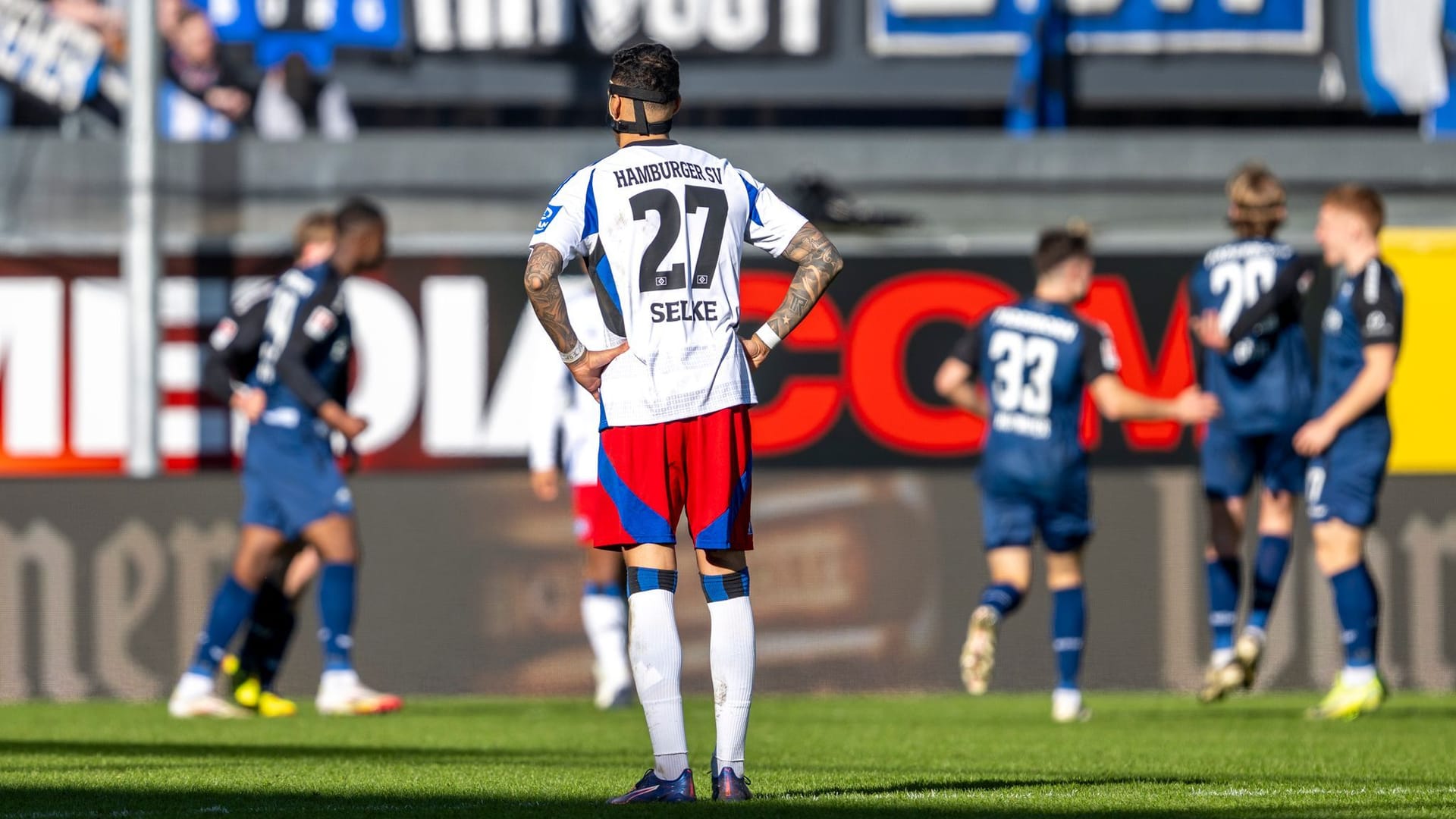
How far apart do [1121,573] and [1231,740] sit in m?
3.51

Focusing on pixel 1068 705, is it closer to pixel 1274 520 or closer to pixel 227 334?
pixel 1274 520

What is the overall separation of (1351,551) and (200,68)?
29.3 ft

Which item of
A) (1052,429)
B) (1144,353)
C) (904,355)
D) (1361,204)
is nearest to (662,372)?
(1052,429)

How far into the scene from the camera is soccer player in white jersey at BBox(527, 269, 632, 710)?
33.0 ft

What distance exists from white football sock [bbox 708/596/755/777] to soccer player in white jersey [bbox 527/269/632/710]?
4301 millimetres

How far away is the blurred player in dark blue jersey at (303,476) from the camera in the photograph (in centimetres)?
955

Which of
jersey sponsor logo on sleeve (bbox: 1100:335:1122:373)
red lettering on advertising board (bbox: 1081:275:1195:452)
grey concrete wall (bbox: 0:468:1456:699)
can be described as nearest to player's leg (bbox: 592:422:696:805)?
jersey sponsor logo on sleeve (bbox: 1100:335:1122:373)

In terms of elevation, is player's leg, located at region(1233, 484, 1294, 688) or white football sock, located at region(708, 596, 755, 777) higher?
white football sock, located at region(708, 596, 755, 777)

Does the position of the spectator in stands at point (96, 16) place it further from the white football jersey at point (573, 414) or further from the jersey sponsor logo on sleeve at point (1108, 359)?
the jersey sponsor logo on sleeve at point (1108, 359)

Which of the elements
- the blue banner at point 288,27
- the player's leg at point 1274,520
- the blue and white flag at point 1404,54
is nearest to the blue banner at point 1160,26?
the blue and white flag at point 1404,54

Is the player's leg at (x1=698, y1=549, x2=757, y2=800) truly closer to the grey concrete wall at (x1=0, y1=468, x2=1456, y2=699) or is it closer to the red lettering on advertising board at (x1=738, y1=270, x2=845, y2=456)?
the grey concrete wall at (x1=0, y1=468, x2=1456, y2=699)

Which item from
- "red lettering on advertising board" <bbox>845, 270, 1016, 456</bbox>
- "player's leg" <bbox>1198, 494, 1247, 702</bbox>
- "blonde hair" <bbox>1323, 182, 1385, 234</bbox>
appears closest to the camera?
"blonde hair" <bbox>1323, 182, 1385, 234</bbox>

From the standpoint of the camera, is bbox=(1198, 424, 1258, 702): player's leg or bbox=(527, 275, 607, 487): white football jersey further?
bbox=(527, 275, 607, 487): white football jersey

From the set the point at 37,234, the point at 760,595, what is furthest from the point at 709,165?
the point at 37,234
